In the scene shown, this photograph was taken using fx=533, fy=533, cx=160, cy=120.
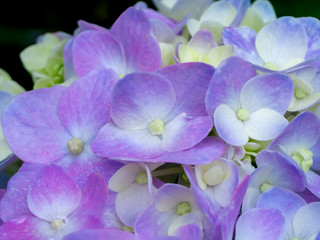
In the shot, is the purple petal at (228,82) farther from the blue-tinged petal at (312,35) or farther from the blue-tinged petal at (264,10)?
the blue-tinged petal at (264,10)

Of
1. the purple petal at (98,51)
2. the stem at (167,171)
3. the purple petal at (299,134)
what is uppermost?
the purple petal at (98,51)

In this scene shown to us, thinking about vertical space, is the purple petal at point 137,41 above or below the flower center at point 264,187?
above

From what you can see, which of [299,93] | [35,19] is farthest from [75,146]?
[35,19]

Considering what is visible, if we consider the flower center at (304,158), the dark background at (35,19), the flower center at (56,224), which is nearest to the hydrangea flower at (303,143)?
the flower center at (304,158)

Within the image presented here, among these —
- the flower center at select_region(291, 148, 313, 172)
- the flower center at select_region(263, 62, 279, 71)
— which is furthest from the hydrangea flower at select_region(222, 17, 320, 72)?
the flower center at select_region(291, 148, 313, 172)

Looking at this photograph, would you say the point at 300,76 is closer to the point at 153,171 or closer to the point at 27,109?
the point at 153,171

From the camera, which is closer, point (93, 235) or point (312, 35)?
point (93, 235)

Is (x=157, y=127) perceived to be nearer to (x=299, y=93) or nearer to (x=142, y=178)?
(x=142, y=178)
